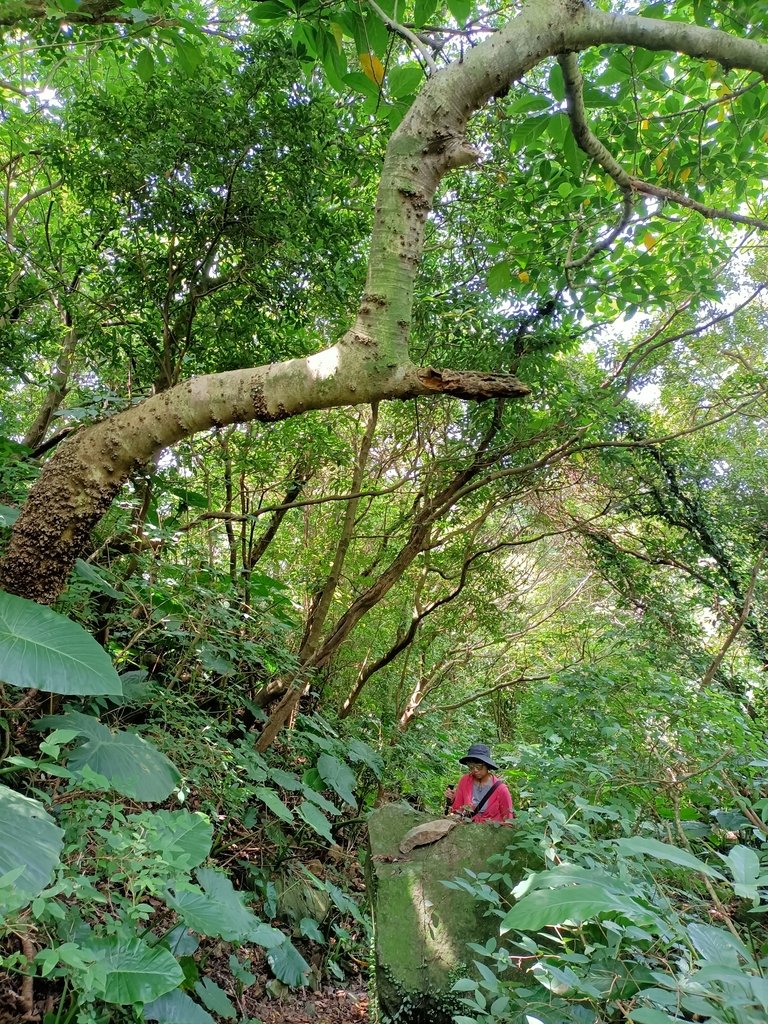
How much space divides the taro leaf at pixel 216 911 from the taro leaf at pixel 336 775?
5.20ft

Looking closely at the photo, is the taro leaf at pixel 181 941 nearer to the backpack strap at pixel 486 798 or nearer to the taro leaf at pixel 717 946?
the backpack strap at pixel 486 798

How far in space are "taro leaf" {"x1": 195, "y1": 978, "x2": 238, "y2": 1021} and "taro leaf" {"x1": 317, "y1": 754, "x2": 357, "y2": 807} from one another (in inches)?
64.6

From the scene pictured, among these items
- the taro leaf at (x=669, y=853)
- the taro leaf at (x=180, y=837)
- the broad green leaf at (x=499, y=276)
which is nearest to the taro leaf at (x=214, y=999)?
the taro leaf at (x=180, y=837)

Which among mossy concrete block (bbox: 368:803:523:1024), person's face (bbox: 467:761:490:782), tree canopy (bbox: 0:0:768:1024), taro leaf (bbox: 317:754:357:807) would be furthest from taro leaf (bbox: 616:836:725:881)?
taro leaf (bbox: 317:754:357:807)

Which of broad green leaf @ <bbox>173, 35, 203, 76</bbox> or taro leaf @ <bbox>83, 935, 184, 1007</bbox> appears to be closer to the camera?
taro leaf @ <bbox>83, 935, 184, 1007</bbox>

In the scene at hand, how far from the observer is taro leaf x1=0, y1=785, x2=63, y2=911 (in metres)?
1.41

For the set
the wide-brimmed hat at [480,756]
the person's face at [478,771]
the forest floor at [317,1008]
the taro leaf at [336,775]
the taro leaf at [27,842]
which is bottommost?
the forest floor at [317,1008]

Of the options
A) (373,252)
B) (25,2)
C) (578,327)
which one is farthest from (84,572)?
(578,327)

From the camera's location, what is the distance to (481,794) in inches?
149

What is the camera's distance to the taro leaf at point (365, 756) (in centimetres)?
459

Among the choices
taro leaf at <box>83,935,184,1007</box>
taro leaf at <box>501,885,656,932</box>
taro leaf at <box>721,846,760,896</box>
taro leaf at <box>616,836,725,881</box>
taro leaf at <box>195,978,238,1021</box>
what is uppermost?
taro leaf at <box>721,846,760,896</box>

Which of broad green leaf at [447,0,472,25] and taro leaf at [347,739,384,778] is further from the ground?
broad green leaf at [447,0,472,25]

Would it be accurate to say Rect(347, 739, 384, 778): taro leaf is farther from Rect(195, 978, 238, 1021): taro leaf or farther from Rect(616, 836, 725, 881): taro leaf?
Rect(616, 836, 725, 881): taro leaf

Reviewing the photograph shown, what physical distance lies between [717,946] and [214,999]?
2.11m
